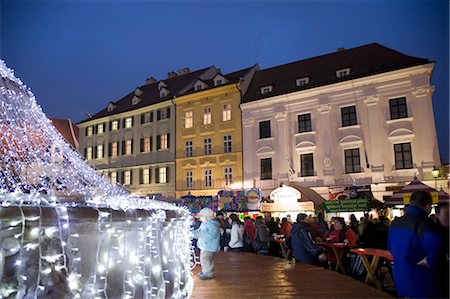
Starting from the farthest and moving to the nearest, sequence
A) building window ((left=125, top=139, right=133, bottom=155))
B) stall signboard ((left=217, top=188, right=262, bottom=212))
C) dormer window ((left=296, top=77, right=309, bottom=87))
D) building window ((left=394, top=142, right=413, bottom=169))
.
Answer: building window ((left=125, top=139, right=133, bottom=155)), dormer window ((left=296, top=77, right=309, bottom=87)), building window ((left=394, top=142, right=413, bottom=169)), stall signboard ((left=217, top=188, right=262, bottom=212))

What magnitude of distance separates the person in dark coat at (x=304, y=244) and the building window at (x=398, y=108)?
15.6 meters

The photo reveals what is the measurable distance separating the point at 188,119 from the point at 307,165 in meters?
11.2

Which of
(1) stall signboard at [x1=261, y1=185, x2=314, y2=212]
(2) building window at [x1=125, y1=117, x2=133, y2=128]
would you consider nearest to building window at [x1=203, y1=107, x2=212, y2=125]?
(2) building window at [x1=125, y1=117, x2=133, y2=128]

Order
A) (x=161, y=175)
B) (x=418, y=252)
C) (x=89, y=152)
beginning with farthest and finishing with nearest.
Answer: (x=89, y=152) < (x=161, y=175) < (x=418, y=252)

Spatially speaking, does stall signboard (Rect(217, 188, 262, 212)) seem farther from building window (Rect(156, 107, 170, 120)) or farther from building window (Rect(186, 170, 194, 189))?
building window (Rect(156, 107, 170, 120))

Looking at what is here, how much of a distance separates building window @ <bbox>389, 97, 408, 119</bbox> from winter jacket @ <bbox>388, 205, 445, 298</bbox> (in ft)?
63.8

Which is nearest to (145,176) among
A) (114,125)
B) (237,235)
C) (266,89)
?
(114,125)

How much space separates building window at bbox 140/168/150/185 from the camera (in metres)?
32.0

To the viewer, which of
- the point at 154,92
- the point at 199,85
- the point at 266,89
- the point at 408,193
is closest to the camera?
the point at 408,193

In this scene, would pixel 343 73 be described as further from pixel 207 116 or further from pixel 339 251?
pixel 339 251

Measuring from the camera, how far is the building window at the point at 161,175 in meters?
→ 31.0

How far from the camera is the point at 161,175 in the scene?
3127 cm

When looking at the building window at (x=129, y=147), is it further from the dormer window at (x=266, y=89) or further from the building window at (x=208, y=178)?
the dormer window at (x=266, y=89)

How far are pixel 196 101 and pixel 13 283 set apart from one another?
89.0 feet
